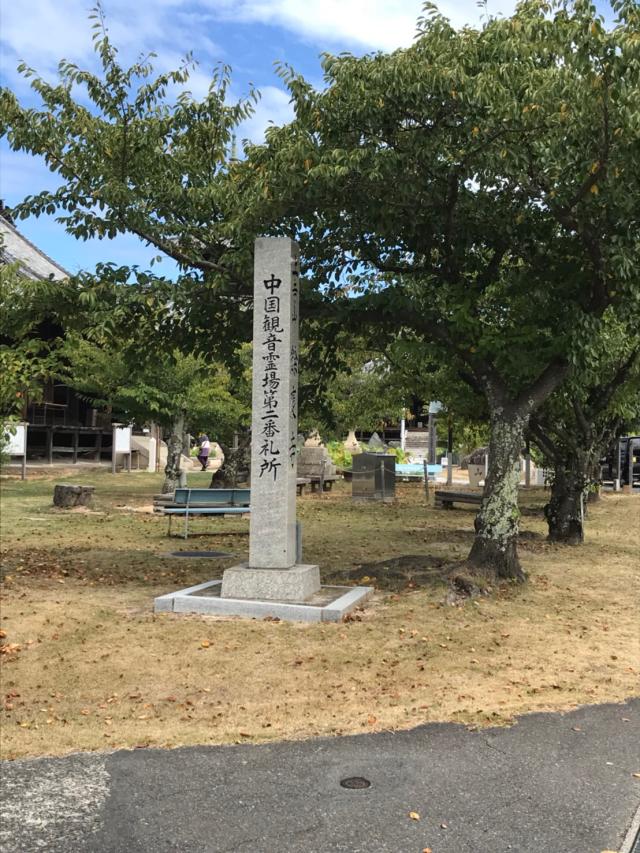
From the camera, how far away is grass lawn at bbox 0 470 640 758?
538 cm

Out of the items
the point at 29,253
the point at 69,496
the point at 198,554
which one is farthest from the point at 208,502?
the point at 29,253

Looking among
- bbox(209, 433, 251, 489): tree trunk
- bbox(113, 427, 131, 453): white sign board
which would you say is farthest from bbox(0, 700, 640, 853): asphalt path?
bbox(113, 427, 131, 453): white sign board

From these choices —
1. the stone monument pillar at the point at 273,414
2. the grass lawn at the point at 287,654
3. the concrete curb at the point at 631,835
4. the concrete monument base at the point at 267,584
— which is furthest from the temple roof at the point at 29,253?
the concrete curb at the point at 631,835

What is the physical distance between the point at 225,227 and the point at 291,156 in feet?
4.46

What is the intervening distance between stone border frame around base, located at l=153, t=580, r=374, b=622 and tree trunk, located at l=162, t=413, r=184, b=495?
11394 millimetres

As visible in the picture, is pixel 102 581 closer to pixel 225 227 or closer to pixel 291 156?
pixel 225 227

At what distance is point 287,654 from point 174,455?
1365 cm

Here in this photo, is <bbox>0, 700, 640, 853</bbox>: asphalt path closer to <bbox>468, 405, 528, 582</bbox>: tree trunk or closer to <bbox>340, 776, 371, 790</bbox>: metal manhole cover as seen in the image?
<bbox>340, 776, 371, 790</bbox>: metal manhole cover

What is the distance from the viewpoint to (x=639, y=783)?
4.25m

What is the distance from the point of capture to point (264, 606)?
26.4 ft

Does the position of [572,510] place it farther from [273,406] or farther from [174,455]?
[174,455]

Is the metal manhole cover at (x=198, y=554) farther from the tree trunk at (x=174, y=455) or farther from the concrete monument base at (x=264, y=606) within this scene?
the tree trunk at (x=174, y=455)

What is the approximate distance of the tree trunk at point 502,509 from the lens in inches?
384

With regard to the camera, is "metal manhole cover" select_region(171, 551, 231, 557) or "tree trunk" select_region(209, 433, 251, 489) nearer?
"metal manhole cover" select_region(171, 551, 231, 557)
